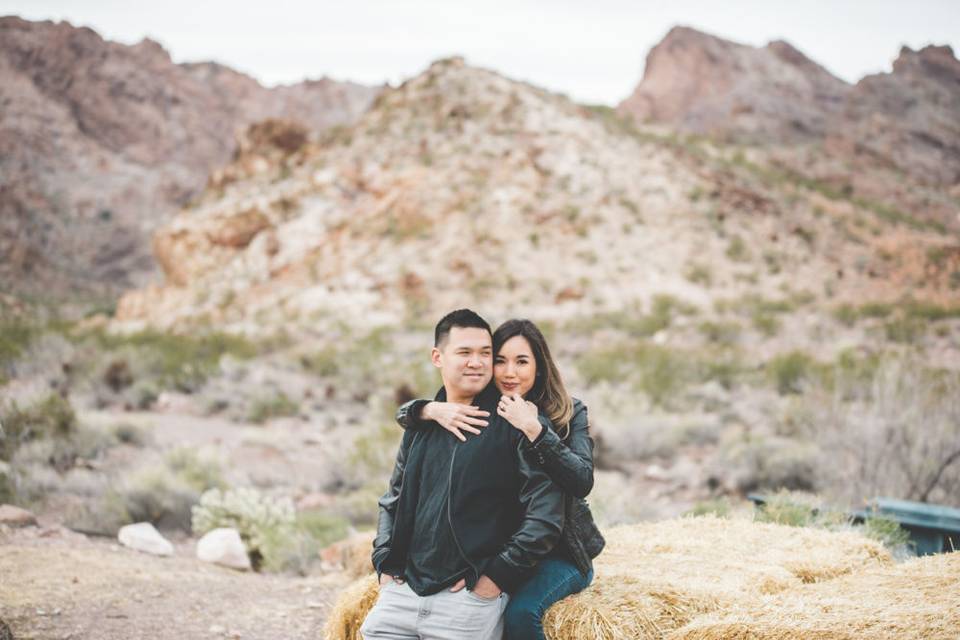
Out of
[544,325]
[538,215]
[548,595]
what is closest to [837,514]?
[548,595]

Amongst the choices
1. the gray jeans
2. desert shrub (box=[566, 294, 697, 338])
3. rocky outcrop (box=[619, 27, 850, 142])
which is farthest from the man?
rocky outcrop (box=[619, 27, 850, 142])

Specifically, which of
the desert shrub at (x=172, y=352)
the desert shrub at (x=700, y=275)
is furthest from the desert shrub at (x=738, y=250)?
the desert shrub at (x=172, y=352)

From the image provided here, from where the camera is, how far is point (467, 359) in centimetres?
316

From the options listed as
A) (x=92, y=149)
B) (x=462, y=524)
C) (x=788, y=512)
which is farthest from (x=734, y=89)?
(x=462, y=524)

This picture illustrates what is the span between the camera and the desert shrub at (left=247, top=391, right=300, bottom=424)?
44.4 feet

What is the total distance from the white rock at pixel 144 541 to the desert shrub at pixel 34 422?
2.67m

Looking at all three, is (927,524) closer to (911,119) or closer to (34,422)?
(34,422)

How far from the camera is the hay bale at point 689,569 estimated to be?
9.77 feet

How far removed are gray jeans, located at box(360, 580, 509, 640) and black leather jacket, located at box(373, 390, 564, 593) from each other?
9 cm

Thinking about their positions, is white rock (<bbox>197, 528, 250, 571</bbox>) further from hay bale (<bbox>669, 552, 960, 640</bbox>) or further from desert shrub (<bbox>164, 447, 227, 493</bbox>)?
hay bale (<bbox>669, 552, 960, 640</bbox>)

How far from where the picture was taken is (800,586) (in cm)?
341

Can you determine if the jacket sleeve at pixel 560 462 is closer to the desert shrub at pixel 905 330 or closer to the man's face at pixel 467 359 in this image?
the man's face at pixel 467 359

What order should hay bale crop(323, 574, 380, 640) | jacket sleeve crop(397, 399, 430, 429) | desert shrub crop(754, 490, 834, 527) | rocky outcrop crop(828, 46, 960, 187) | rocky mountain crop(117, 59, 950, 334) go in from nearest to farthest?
jacket sleeve crop(397, 399, 430, 429) < hay bale crop(323, 574, 380, 640) < desert shrub crop(754, 490, 834, 527) < rocky mountain crop(117, 59, 950, 334) < rocky outcrop crop(828, 46, 960, 187)

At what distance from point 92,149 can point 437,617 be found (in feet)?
204
